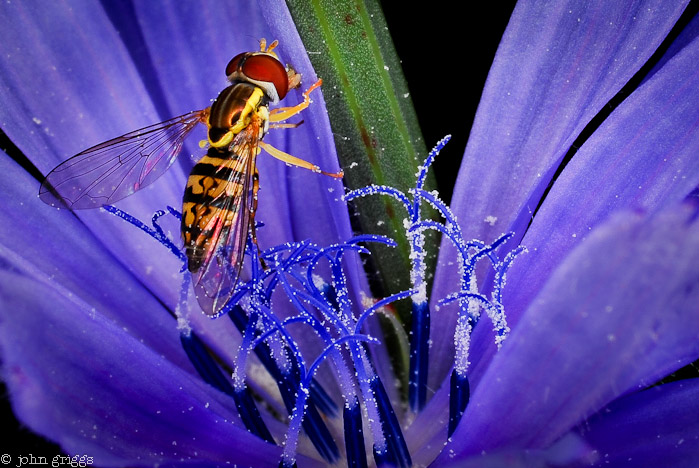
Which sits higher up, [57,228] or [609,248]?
[57,228]

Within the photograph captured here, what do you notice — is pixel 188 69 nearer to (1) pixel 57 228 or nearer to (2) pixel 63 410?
(1) pixel 57 228

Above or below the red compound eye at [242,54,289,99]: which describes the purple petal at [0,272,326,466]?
below

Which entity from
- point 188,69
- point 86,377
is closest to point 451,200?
point 188,69

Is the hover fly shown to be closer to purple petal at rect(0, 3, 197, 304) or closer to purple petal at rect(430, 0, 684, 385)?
purple petal at rect(0, 3, 197, 304)

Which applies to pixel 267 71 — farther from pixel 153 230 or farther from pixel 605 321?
pixel 605 321

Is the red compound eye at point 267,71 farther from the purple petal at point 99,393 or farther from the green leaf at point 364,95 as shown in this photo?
the purple petal at point 99,393

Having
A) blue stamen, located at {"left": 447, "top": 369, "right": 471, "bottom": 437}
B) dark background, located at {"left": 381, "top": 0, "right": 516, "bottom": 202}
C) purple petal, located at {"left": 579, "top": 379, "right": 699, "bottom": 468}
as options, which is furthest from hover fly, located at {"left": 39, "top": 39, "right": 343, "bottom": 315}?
purple petal, located at {"left": 579, "top": 379, "right": 699, "bottom": 468}
